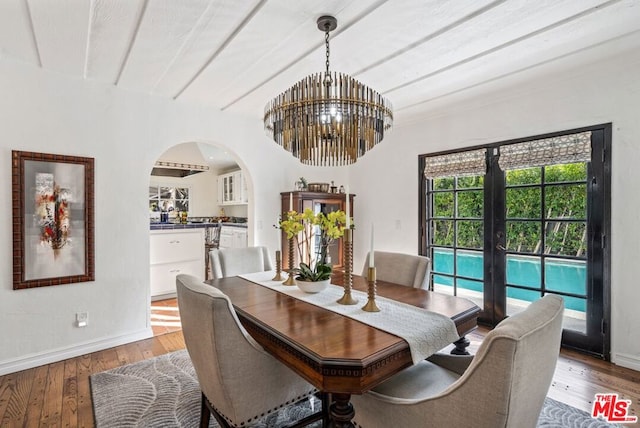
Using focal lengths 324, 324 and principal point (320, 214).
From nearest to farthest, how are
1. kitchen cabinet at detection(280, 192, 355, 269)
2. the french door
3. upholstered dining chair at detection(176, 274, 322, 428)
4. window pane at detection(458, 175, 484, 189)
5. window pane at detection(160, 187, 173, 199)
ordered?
upholstered dining chair at detection(176, 274, 322, 428)
the french door
window pane at detection(458, 175, 484, 189)
kitchen cabinet at detection(280, 192, 355, 269)
window pane at detection(160, 187, 173, 199)

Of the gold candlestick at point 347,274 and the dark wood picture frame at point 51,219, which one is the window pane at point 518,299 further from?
the dark wood picture frame at point 51,219

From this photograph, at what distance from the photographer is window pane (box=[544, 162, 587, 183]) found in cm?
270

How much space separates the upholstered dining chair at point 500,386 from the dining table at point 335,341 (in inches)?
5.5

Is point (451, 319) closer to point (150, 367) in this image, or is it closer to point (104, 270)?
point (150, 367)

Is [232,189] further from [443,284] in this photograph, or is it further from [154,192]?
[443,284]

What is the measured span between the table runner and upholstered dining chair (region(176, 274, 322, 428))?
1.39 ft

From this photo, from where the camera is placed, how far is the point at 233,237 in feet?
19.1

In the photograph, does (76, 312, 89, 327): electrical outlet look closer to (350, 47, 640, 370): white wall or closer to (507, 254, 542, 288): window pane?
(350, 47, 640, 370): white wall

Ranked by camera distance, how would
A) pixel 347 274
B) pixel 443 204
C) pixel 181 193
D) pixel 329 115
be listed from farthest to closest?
pixel 181 193, pixel 443 204, pixel 329 115, pixel 347 274

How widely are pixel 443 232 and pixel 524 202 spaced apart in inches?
34.4

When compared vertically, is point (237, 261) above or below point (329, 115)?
below

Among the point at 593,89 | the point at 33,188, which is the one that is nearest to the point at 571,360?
the point at 593,89

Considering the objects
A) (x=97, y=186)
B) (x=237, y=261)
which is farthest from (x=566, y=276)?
(x=97, y=186)

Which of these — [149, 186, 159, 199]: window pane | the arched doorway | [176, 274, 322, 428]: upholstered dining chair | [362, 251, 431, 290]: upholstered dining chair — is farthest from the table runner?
[149, 186, 159, 199]: window pane
